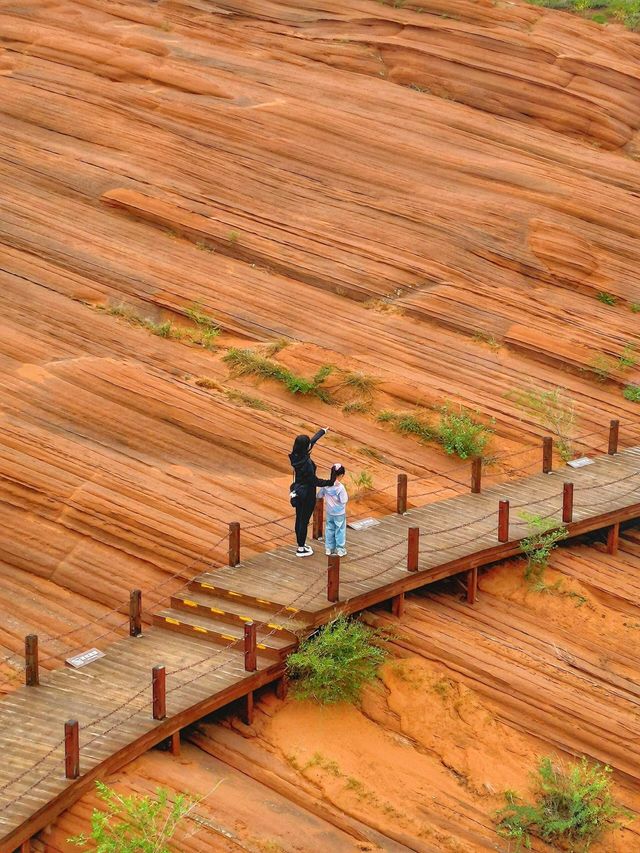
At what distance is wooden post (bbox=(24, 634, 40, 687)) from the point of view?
13617 millimetres

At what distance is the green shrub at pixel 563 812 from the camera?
42.1ft

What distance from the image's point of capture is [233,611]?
14.9 meters

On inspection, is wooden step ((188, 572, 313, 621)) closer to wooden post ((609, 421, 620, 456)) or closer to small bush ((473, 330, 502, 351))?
wooden post ((609, 421, 620, 456))

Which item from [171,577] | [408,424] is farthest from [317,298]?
[171,577]

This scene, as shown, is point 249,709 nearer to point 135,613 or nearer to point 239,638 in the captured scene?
point 239,638

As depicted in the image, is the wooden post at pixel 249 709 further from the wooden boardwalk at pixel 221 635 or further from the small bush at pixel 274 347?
the small bush at pixel 274 347

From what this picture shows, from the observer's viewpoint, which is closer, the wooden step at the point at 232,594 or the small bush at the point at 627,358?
the wooden step at the point at 232,594

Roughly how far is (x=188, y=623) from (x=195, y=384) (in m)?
5.70

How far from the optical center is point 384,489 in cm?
1817

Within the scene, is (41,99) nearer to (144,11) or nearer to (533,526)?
(144,11)

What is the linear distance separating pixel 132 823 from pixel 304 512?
5112 millimetres

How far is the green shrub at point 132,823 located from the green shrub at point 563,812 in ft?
11.4

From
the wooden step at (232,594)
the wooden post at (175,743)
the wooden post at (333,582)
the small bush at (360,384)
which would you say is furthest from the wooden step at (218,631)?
the small bush at (360,384)

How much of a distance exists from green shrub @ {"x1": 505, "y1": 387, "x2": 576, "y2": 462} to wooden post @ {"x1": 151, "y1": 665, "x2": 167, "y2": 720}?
9.19 meters
